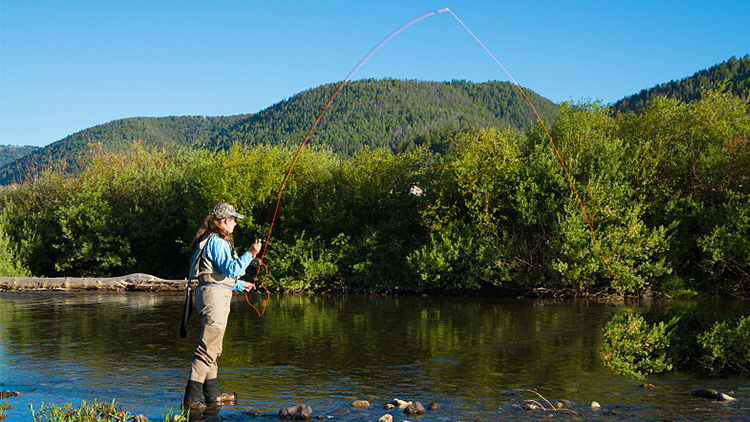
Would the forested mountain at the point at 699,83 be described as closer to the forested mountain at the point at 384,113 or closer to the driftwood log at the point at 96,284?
the forested mountain at the point at 384,113

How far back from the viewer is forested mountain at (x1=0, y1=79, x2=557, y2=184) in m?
144

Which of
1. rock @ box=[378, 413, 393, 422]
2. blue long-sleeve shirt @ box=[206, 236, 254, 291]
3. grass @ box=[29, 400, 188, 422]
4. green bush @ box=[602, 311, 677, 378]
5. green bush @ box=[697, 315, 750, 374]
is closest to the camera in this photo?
grass @ box=[29, 400, 188, 422]

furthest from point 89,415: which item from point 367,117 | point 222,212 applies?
point 367,117

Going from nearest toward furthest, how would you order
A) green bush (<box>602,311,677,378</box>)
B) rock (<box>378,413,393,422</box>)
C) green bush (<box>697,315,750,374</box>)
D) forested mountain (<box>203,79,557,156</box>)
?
rock (<box>378,413,393,422</box>) → green bush (<box>697,315,750,374</box>) → green bush (<box>602,311,677,378</box>) → forested mountain (<box>203,79,557,156</box>)

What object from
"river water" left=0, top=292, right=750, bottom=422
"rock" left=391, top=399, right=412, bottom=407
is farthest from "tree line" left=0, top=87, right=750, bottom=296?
"rock" left=391, top=399, right=412, bottom=407

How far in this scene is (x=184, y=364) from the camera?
10789mm

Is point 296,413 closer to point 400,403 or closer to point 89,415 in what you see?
point 400,403

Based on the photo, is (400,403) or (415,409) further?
(400,403)

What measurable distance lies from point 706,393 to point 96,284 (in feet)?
89.9

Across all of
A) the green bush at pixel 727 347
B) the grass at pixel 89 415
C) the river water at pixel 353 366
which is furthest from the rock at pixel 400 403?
the green bush at pixel 727 347

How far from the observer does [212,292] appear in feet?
25.6

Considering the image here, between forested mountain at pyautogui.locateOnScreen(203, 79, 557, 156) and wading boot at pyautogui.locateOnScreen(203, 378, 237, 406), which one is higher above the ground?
forested mountain at pyautogui.locateOnScreen(203, 79, 557, 156)

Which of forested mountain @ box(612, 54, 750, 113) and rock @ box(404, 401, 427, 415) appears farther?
forested mountain @ box(612, 54, 750, 113)

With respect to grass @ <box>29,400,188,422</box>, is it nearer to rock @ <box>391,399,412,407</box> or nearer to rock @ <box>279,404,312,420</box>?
rock @ <box>279,404,312,420</box>
